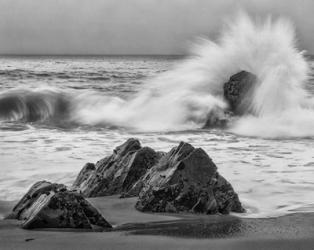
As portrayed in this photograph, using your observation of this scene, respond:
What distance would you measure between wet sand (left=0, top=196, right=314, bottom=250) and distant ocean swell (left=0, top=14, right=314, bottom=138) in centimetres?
749

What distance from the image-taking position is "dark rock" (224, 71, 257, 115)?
13594 mm

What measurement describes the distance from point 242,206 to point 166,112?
29.6 ft

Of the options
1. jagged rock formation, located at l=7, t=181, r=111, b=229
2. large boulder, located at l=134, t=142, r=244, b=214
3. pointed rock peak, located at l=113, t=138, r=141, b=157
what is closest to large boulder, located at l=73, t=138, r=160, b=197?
pointed rock peak, located at l=113, t=138, r=141, b=157

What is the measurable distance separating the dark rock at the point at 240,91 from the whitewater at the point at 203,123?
129 mm

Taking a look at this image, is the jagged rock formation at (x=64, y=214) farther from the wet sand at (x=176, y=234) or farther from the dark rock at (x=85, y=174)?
the dark rock at (x=85, y=174)

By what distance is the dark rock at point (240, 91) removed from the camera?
1359 centimetres

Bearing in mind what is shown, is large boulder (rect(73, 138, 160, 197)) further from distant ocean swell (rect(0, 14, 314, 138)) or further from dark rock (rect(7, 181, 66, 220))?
distant ocean swell (rect(0, 14, 314, 138))

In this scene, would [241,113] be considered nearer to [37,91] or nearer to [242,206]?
[37,91]

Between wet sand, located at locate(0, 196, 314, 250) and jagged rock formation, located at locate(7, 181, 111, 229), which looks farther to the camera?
jagged rock formation, located at locate(7, 181, 111, 229)

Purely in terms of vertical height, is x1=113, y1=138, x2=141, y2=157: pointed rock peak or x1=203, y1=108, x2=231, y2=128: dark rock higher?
x1=113, y1=138, x2=141, y2=157: pointed rock peak

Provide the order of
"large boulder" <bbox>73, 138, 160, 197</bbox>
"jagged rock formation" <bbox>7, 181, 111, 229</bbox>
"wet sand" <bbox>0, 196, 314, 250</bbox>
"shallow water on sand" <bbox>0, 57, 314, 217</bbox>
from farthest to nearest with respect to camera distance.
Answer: "shallow water on sand" <bbox>0, 57, 314, 217</bbox>
"large boulder" <bbox>73, 138, 160, 197</bbox>
"jagged rock formation" <bbox>7, 181, 111, 229</bbox>
"wet sand" <bbox>0, 196, 314, 250</bbox>

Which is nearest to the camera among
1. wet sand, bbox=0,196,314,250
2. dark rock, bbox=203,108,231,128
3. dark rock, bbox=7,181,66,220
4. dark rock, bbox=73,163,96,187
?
wet sand, bbox=0,196,314,250

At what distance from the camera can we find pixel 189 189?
14.6 feet

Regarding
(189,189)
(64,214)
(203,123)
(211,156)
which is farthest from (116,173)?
(203,123)
